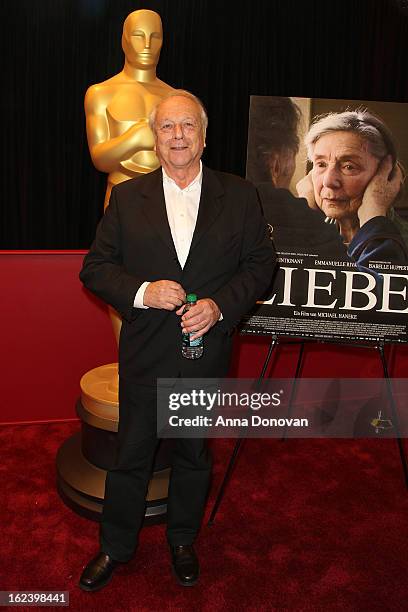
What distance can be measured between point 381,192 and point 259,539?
1357 millimetres

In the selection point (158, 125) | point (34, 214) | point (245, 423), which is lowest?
point (245, 423)

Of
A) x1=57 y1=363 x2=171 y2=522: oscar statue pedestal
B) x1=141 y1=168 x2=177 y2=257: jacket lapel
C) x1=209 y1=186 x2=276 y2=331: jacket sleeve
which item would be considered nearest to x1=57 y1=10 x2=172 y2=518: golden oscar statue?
x1=57 y1=363 x2=171 y2=522: oscar statue pedestal

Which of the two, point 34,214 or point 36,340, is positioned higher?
point 34,214

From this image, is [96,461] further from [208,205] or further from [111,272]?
[208,205]

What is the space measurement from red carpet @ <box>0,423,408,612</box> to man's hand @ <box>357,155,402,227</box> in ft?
3.77

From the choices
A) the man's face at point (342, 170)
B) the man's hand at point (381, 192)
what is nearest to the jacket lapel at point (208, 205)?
the man's face at point (342, 170)

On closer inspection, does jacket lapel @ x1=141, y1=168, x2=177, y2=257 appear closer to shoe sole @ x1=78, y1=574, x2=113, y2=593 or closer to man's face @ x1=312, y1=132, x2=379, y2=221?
man's face @ x1=312, y1=132, x2=379, y2=221

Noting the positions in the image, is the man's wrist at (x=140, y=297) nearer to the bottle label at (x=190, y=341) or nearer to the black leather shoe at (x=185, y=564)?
the bottle label at (x=190, y=341)

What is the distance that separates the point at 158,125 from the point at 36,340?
5.02 ft

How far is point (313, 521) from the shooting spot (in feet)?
7.48

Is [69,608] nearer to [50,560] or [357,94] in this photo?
[50,560]

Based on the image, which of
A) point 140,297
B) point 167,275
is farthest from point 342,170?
point 140,297

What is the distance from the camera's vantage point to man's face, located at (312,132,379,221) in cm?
218

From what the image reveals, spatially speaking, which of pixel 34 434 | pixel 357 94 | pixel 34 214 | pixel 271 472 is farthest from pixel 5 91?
pixel 271 472
